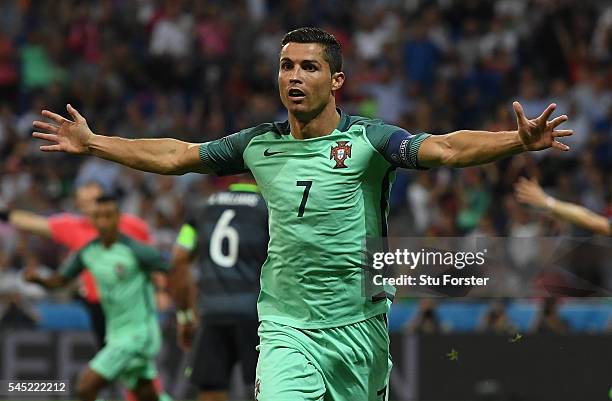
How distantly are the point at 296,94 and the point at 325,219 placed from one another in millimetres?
636

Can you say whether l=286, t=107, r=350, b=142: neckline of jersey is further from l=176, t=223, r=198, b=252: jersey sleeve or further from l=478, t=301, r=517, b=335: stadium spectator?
l=478, t=301, r=517, b=335: stadium spectator

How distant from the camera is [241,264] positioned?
34.3ft

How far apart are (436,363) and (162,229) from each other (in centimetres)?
445

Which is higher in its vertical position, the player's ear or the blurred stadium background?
the blurred stadium background

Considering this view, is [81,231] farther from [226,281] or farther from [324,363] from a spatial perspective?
[324,363]

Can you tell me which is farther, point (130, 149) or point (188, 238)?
point (188, 238)

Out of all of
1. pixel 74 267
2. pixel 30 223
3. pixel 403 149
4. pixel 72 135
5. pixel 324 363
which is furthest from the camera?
pixel 30 223

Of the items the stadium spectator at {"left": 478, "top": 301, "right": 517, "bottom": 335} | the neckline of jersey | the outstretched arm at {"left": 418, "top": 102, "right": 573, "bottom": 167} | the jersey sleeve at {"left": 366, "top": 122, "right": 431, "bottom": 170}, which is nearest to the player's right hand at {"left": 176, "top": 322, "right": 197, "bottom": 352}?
the stadium spectator at {"left": 478, "top": 301, "right": 517, "bottom": 335}

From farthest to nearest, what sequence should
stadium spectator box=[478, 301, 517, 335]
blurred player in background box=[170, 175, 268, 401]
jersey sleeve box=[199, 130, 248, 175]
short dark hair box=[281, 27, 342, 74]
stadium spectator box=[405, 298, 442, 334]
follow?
stadium spectator box=[405, 298, 442, 334]
stadium spectator box=[478, 301, 517, 335]
blurred player in background box=[170, 175, 268, 401]
jersey sleeve box=[199, 130, 248, 175]
short dark hair box=[281, 27, 342, 74]

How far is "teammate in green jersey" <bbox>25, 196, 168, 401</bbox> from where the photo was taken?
11.0m

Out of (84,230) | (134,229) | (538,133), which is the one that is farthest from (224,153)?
(84,230)

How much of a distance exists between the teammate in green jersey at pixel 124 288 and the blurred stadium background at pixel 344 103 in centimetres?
252

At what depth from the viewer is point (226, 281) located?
1052 cm

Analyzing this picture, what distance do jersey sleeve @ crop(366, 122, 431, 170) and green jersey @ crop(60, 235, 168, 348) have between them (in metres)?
5.17
